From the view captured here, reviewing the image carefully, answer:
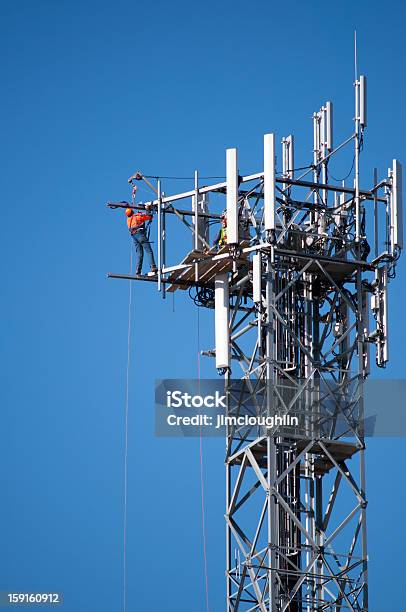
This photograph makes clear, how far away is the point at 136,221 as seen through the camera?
80125mm

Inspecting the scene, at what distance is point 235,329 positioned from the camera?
78.8 m

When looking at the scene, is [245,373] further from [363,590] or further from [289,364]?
[363,590]

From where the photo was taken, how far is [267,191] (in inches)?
3012

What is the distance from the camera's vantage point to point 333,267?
257 feet

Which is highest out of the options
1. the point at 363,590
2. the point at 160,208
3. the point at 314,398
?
the point at 160,208

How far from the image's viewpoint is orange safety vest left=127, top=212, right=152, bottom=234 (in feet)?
263

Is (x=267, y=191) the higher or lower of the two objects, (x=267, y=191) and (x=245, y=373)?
the higher

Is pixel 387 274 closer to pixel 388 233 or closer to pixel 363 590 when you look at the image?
pixel 388 233

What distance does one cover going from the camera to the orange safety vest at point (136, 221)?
8006 centimetres

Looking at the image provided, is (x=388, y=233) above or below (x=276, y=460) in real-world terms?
above

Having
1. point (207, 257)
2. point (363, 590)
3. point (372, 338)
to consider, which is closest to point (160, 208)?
point (207, 257)

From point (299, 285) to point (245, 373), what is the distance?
319cm

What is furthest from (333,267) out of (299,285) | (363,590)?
(363,590)

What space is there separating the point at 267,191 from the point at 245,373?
514cm
